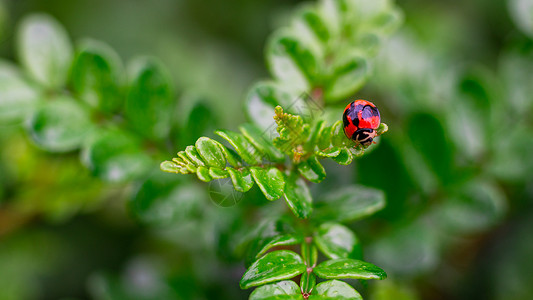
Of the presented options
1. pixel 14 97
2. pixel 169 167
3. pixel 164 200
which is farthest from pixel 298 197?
pixel 14 97

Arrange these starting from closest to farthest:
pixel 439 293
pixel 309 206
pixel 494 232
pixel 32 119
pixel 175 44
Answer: pixel 309 206, pixel 32 119, pixel 439 293, pixel 494 232, pixel 175 44

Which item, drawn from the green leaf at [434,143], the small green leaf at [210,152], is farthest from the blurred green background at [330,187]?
the small green leaf at [210,152]

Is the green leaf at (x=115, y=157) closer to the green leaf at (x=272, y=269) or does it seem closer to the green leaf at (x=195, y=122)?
the green leaf at (x=195, y=122)

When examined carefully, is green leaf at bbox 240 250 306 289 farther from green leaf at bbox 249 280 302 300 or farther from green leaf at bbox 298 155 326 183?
green leaf at bbox 298 155 326 183

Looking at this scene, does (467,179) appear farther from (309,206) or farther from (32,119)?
(32,119)

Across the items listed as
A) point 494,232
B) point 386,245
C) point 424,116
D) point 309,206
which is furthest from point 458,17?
point 309,206

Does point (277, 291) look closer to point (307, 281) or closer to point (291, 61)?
point (307, 281)

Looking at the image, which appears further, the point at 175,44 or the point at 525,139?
the point at 175,44
